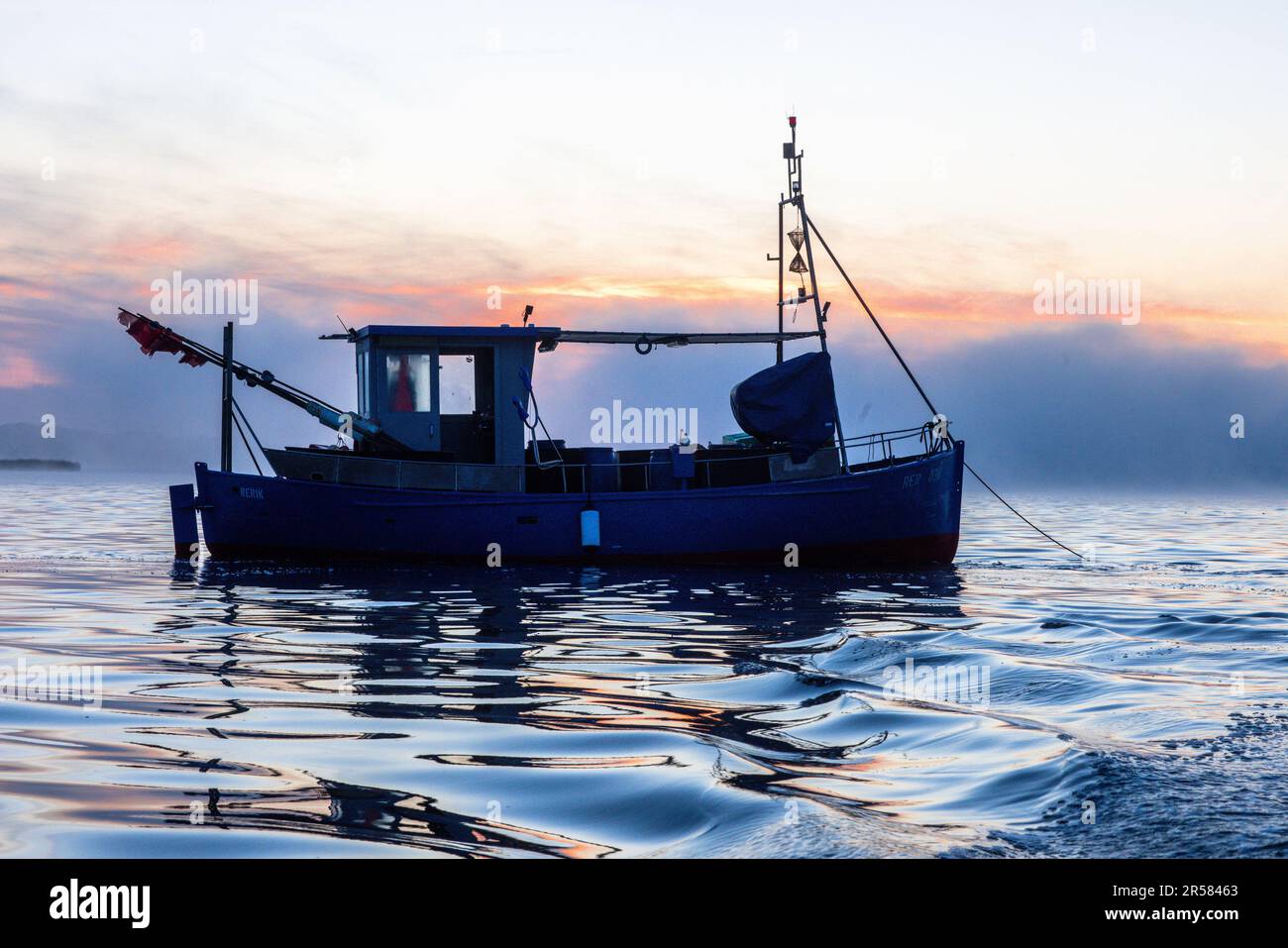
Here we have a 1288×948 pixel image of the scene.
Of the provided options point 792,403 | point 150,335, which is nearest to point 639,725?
point 792,403

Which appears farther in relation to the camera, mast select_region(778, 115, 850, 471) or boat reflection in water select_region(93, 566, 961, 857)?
mast select_region(778, 115, 850, 471)

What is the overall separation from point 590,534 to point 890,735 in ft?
47.8

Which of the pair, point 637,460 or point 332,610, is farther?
point 637,460

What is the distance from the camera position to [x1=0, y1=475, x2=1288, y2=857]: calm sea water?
5.45 metres

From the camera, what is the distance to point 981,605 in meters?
16.9

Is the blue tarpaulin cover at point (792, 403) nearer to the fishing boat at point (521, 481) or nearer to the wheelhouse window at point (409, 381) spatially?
the fishing boat at point (521, 481)

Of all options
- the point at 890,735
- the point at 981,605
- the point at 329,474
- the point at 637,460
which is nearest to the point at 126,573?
the point at 329,474

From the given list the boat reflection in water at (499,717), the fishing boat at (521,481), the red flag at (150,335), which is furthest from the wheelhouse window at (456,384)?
the boat reflection in water at (499,717)

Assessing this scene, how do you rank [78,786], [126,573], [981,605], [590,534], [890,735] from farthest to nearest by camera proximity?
[590,534], [126,573], [981,605], [890,735], [78,786]

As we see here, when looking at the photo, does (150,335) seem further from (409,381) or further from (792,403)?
(792,403)

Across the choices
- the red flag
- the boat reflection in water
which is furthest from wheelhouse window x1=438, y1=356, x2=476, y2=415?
the boat reflection in water

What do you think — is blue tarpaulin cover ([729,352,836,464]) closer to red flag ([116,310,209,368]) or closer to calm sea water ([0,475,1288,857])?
calm sea water ([0,475,1288,857])

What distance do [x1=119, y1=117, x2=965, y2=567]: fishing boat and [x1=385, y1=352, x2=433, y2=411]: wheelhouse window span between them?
0.10 feet
